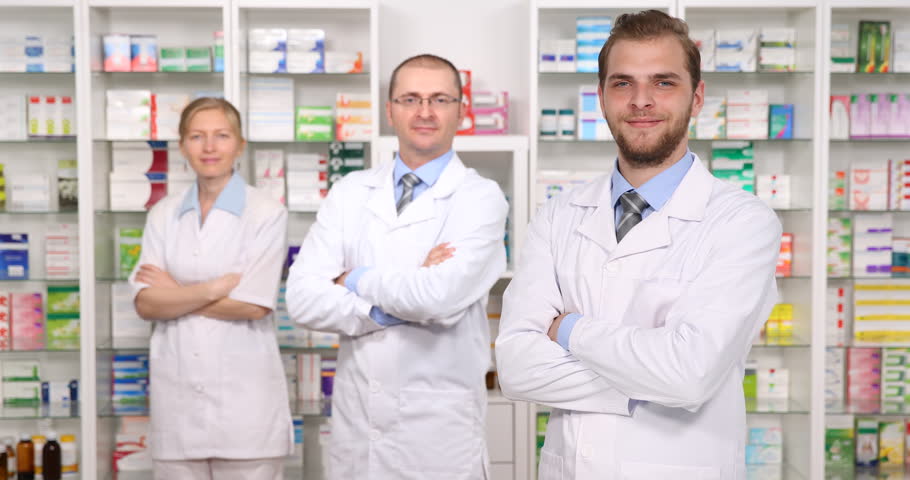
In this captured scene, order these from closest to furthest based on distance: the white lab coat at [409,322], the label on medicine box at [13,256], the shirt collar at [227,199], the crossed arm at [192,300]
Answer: the white lab coat at [409,322] → the crossed arm at [192,300] → the shirt collar at [227,199] → the label on medicine box at [13,256]

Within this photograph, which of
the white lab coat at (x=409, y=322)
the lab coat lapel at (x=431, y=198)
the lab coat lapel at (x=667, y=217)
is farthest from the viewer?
the lab coat lapel at (x=431, y=198)

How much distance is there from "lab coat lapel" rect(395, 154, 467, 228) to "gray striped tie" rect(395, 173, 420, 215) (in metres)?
0.05

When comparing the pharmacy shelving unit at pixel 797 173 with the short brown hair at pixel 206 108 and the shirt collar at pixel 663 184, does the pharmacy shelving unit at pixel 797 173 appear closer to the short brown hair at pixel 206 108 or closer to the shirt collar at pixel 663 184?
the short brown hair at pixel 206 108

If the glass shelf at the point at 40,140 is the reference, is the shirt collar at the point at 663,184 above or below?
below

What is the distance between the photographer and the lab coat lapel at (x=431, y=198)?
111 inches

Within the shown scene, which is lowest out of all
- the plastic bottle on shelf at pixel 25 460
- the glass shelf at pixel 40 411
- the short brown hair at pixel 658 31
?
the plastic bottle on shelf at pixel 25 460

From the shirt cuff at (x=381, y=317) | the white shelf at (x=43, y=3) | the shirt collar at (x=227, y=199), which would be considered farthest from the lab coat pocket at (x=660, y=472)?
the white shelf at (x=43, y=3)

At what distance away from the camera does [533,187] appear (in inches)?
162

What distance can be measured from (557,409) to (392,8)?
2.92 metres

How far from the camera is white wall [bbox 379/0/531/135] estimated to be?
177 inches

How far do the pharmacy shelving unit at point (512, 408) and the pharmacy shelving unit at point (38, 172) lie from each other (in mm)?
1590

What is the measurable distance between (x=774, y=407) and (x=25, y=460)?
11.4ft

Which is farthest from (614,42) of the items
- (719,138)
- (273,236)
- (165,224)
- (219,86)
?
(219,86)

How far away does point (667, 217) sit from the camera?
1.96 metres
